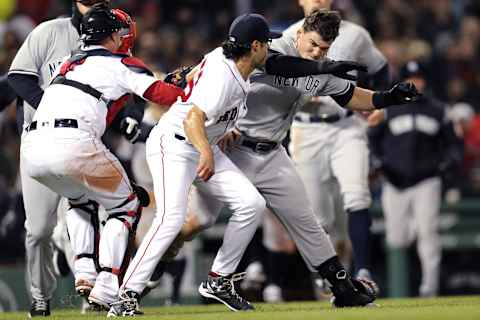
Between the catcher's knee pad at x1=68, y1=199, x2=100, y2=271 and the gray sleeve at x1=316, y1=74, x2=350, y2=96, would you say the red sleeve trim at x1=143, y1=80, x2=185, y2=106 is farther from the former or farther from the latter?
the gray sleeve at x1=316, y1=74, x2=350, y2=96

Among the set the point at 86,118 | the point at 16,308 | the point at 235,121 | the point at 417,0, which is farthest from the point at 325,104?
the point at 417,0

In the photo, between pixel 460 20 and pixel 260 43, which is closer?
pixel 260 43

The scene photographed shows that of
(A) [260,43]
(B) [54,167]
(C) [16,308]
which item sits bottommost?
(C) [16,308]

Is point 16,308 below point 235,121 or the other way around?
below

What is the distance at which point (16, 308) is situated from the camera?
13.7m

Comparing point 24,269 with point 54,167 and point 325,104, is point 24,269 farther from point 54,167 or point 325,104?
point 54,167

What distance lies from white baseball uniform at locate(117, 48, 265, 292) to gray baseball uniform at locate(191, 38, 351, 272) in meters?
0.44

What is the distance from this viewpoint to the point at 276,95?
938 cm

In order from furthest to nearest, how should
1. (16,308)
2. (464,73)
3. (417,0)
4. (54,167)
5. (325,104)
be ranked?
(417,0)
(464,73)
(16,308)
(325,104)
(54,167)

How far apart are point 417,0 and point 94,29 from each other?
10490 millimetres

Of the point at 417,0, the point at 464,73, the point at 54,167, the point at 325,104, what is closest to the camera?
the point at 54,167

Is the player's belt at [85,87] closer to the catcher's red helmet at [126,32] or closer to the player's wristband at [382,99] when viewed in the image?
the catcher's red helmet at [126,32]

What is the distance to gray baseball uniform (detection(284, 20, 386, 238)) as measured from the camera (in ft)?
36.0

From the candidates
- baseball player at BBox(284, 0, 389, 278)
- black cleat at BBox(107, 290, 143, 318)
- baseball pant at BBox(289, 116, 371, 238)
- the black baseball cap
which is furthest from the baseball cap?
black cleat at BBox(107, 290, 143, 318)
